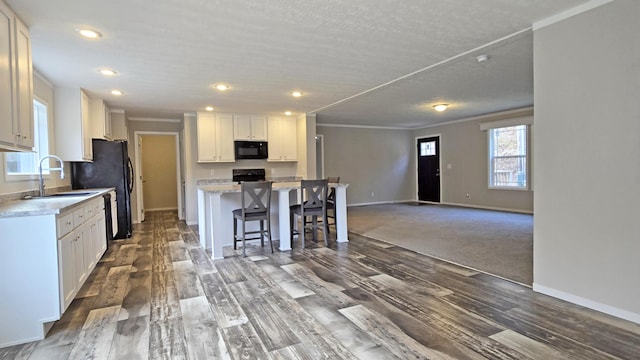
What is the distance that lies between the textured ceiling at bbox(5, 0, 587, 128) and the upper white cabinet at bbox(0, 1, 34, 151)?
0.49 feet

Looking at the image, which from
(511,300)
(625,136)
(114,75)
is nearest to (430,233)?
(511,300)

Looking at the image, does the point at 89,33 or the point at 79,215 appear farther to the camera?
the point at 79,215

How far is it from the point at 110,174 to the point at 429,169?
7991 mm

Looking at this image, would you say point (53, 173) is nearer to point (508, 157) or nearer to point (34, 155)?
point (34, 155)

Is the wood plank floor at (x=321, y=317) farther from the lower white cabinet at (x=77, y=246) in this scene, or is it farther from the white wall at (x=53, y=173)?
the white wall at (x=53, y=173)

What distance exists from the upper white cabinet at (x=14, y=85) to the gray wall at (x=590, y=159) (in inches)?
161

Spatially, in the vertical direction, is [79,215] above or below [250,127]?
below

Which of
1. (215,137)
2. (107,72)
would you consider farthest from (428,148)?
(107,72)

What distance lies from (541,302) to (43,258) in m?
3.74

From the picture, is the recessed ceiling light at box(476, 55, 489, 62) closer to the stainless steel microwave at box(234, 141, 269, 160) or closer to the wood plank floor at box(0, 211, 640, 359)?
the wood plank floor at box(0, 211, 640, 359)

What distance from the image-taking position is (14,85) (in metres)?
2.56

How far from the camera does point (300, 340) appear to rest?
222 centimetres

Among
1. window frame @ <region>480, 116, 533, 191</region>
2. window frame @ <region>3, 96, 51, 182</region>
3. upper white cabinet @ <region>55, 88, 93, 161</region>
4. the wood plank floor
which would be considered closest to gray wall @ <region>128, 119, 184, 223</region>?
upper white cabinet @ <region>55, 88, 93, 161</region>

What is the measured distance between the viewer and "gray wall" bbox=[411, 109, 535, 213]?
768 centimetres
